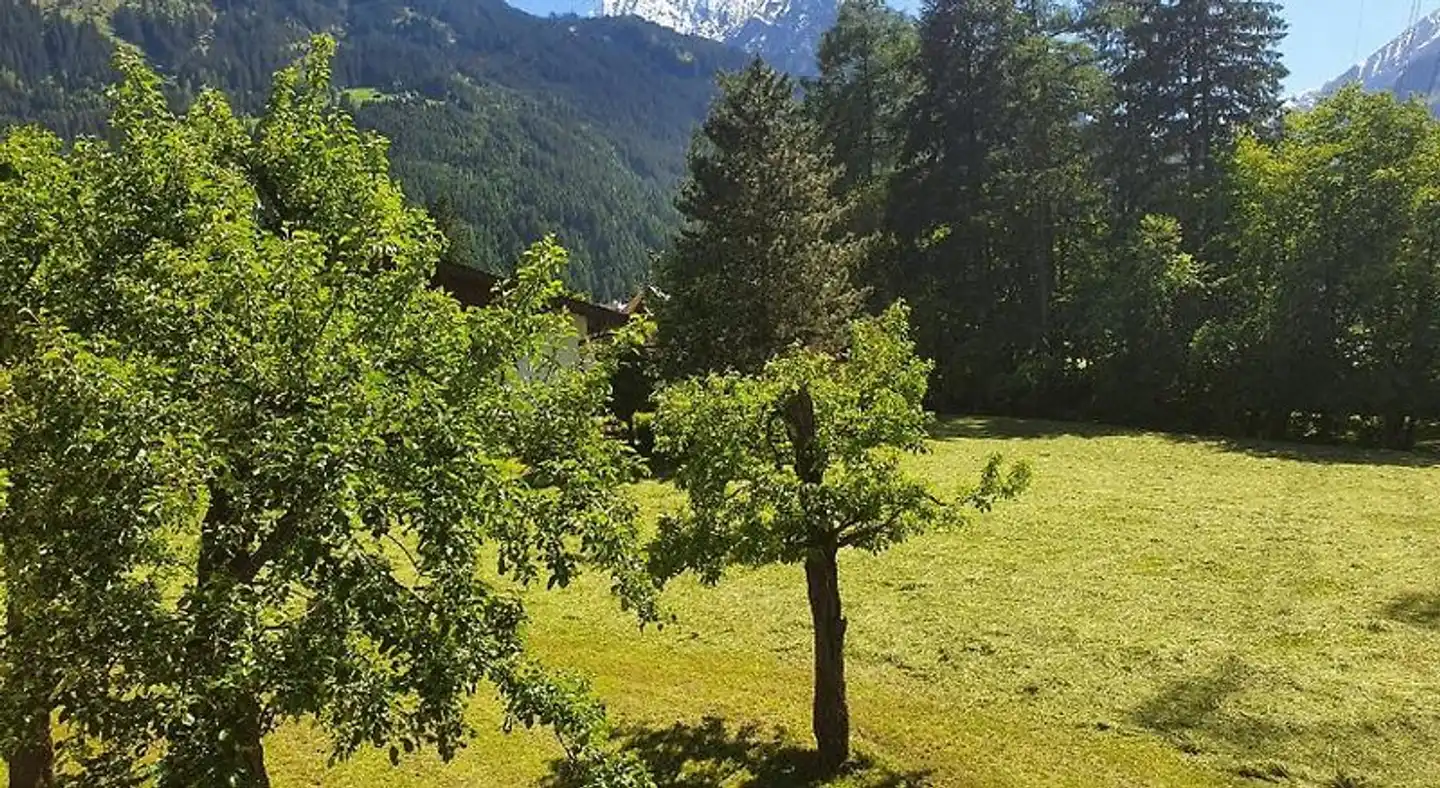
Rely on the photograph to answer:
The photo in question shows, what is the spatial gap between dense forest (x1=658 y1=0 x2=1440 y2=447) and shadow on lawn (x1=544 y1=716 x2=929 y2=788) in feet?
70.9

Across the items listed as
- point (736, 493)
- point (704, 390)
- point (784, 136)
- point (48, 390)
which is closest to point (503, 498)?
point (48, 390)

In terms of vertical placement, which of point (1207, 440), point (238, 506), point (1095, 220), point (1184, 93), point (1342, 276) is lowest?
point (1207, 440)

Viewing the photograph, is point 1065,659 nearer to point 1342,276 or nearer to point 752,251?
point 752,251

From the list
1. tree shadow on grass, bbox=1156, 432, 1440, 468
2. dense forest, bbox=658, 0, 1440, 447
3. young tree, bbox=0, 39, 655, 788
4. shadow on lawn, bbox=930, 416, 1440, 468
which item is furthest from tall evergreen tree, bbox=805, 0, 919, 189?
young tree, bbox=0, 39, 655, 788

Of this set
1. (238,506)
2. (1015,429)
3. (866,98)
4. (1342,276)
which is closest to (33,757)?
(238,506)

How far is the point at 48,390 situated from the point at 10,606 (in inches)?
93.0

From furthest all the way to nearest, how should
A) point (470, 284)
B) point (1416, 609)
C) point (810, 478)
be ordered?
1. point (470, 284)
2. point (1416, 609)
3. point (810, 478)

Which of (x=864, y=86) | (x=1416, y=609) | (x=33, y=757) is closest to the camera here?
(x=33, y=757)

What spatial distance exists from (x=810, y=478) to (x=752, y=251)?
2466 centimetres

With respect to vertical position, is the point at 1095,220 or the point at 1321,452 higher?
the point at 1095,220

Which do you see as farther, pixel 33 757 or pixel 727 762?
pixel 727 762

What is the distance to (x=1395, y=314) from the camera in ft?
121

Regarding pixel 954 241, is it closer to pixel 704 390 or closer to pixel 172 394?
pixel 704 390

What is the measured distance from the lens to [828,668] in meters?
13.1
